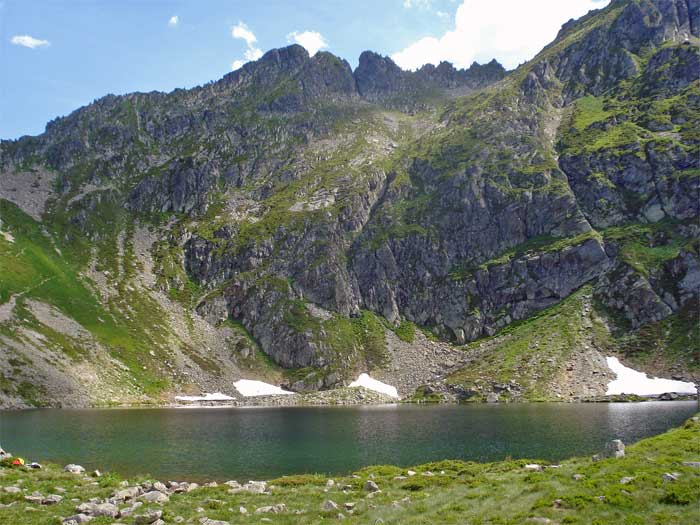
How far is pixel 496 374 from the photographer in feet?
495

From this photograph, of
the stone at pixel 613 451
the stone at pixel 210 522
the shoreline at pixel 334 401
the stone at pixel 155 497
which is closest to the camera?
the stone at pixel 210 522

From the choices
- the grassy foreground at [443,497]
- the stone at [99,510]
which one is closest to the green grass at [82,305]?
the grassy foreground at [443,497]

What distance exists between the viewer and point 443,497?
27500 mm

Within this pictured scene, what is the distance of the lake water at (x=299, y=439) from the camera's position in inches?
2025

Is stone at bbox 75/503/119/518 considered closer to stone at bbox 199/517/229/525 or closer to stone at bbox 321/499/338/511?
stone at bbox 199/517/229/525

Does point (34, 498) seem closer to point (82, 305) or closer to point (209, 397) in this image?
point (209, 397)

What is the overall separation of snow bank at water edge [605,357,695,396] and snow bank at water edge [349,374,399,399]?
2423 inches

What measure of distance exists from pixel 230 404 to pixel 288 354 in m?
36.0

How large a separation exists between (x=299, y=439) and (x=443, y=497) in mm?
46066

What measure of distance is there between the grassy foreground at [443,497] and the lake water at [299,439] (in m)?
14.5

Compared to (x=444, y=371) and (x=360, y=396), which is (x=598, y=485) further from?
(x=444, y=371)

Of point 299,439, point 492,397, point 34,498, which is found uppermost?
point 34,498

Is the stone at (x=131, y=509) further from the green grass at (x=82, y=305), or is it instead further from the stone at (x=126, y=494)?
the green grass at (x=82, y=305)

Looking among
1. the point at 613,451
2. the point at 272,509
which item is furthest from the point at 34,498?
the point at 613,451
